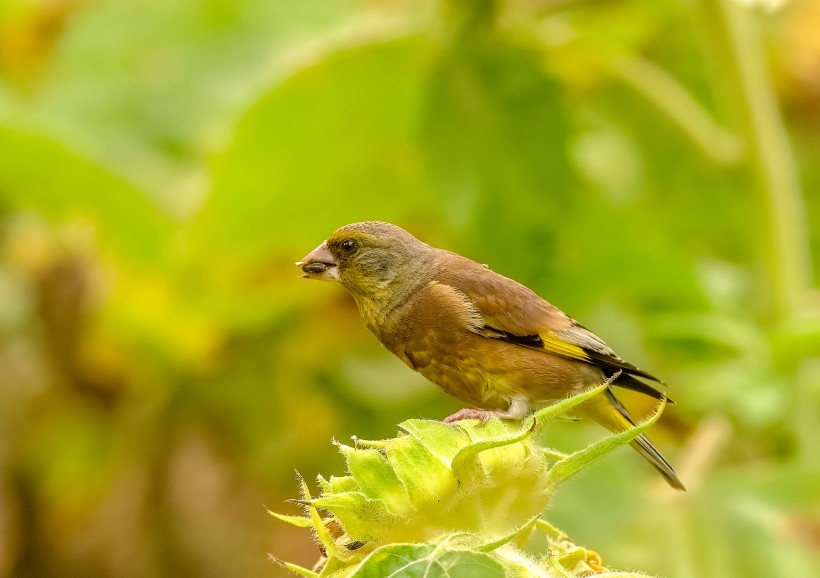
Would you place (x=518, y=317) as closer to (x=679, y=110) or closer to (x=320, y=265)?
(x=320, y=265)

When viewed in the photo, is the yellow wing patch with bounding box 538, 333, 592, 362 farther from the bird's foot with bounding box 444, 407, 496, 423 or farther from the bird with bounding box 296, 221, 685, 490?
the bird's foot with bounding box 444, 407, 496, 423

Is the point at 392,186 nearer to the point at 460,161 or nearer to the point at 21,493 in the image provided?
the point at 460,161

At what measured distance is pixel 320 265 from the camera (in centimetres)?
152

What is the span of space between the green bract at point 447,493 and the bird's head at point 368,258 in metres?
0.36

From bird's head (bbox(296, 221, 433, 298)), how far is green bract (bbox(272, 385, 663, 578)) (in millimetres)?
358

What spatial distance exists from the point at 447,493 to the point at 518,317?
1.62ft

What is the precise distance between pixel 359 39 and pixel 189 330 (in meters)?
1.07

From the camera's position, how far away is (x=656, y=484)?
10.2ft

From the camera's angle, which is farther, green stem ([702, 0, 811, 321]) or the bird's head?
green stem ([702, 0, 811, 321])

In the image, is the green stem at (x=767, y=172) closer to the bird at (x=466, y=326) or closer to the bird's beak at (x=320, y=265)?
the bird at (x=466, y=326)

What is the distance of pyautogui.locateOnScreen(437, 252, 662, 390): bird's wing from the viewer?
1.61 m

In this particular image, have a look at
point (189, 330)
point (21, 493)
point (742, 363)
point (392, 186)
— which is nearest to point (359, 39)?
point (392, 186)

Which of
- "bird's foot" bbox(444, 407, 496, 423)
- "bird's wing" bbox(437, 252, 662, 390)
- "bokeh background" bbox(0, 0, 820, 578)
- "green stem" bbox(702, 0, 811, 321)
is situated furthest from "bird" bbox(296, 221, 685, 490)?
"green stem" bbox(702, 0, 811, 321)

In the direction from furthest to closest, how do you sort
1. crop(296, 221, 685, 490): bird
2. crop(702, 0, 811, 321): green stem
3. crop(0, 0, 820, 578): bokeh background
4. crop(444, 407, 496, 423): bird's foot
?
crop(702, 0, 811, 321): green stem < crop(0, 0, 820, 578): bokeh background < crop(296, 221, 685, 490): bird < crop(444, 407, 496, 423): bird's foot
